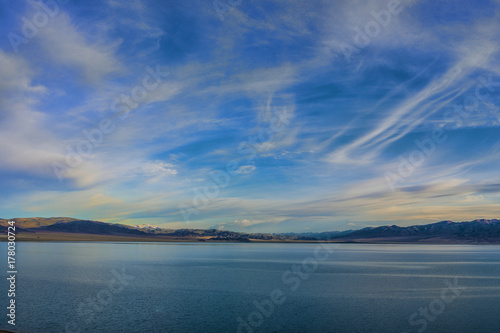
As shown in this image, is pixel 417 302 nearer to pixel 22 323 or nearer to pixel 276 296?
pixel 276 296

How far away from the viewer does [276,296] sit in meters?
43.5

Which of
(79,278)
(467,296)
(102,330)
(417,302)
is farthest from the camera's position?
(79,278)

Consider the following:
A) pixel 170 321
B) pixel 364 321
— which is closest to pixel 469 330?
pixel 364 321

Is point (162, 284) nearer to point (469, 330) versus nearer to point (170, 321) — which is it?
point (170, 321)

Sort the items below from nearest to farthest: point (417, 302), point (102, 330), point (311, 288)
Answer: point (102, 330) < point (417, 302) < point (311, 288)

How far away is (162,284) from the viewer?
5234cm

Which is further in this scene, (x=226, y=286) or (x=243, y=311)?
(x=226, y=286)

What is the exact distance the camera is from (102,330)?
28672 millimetres

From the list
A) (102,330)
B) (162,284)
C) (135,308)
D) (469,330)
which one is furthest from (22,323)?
(469,330)

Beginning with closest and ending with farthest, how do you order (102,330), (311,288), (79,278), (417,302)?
(102,330), (417,302), (311,288), (79,278)

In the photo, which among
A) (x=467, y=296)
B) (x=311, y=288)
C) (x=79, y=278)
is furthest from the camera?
(x=79, y=278)

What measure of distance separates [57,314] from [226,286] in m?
24.0

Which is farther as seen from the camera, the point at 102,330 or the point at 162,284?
the point at 162,284

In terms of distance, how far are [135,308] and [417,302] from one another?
3214 cm
